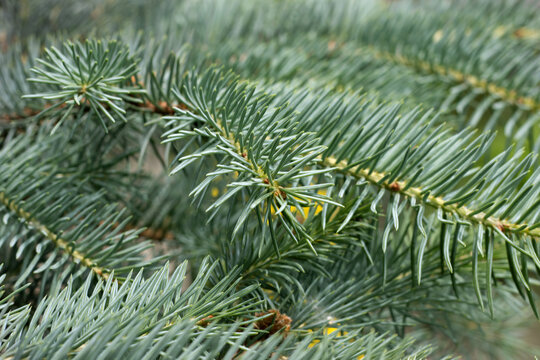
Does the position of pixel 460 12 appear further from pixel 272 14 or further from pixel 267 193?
pixel 267 193

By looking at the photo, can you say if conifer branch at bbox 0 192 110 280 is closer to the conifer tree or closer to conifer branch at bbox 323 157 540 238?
the conifer tree

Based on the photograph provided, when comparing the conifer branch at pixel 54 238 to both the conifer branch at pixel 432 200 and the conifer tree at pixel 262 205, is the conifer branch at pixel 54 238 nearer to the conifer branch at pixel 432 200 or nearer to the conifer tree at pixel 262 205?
the conifer tree at pixel 262 205

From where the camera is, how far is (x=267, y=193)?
0.56 feet

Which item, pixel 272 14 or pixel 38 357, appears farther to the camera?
pixel 272 14

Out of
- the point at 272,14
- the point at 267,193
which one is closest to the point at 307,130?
the point at 267,193

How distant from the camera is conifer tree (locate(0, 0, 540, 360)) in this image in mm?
172

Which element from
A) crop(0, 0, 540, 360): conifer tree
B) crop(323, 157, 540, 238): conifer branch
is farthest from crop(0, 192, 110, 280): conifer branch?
crop(323, 157, 540, 238): conifer branch

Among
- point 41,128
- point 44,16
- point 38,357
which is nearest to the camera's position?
point 38,357

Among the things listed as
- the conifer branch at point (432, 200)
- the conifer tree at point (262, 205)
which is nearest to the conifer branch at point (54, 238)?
the conifer tree at point (262, 205)

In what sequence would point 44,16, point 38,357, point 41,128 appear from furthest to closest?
point 44,16 → point 41,128 → point 38,357

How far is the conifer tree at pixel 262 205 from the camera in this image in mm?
172

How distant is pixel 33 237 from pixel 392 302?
16 centimetres

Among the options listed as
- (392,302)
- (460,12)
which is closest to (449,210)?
(392,302)

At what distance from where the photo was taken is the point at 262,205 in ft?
0.62
